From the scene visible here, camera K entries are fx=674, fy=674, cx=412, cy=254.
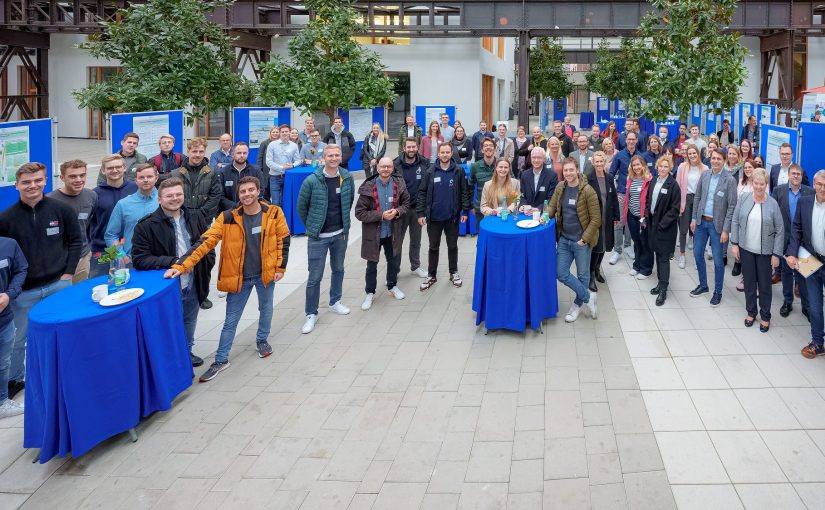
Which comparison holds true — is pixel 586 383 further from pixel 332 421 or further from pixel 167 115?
pixel 167 115

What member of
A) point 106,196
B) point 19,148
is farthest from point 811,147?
point 19,148

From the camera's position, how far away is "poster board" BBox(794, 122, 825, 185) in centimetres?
859

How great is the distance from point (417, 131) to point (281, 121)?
3.63 m

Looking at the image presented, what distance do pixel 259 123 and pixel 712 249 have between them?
902 cm

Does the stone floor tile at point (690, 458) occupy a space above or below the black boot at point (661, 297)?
below

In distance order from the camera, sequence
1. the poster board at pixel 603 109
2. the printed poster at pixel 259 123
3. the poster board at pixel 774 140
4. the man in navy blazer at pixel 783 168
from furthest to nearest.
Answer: the poster board at pixel 603 109
the printed poster at pixel 259 123
the poster board at pixel 774 140
the man in navy blazer at pixel 783 168

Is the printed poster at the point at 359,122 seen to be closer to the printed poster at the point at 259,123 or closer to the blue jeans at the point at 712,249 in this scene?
the printed poster at the point at 259,123

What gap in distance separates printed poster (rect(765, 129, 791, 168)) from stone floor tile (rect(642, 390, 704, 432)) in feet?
17.6

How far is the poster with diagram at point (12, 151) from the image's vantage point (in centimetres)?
718

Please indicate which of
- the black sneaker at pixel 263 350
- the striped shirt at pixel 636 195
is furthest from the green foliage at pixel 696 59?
the black sneaker at pixel 263 350

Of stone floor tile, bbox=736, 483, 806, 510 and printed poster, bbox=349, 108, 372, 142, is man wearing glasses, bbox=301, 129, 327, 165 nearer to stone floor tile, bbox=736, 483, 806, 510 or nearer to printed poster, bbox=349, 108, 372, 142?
printed poster, bbox=349, 108, 372, 142

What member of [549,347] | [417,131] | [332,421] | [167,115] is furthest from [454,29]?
[332,421]

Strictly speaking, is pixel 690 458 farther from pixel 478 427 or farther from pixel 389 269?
pixel 389 269

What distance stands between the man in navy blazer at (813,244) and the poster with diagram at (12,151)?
8014 mm
